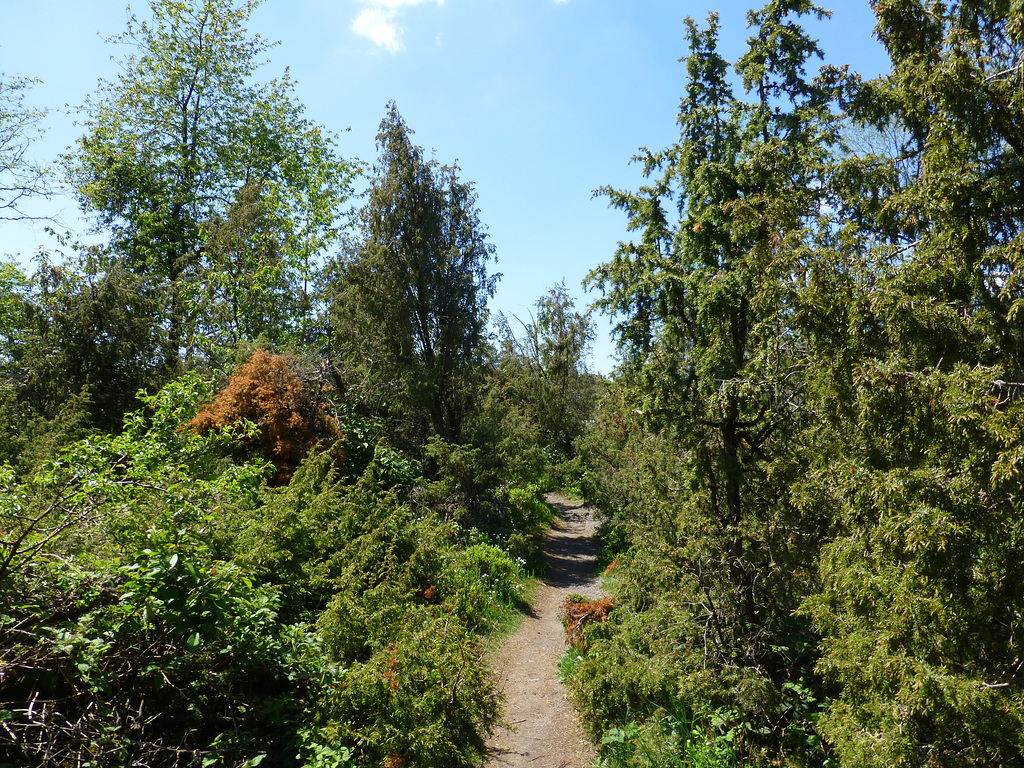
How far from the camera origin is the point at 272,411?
10148 millimetres

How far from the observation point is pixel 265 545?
242 inches

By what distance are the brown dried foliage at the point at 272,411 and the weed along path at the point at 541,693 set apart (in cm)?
470

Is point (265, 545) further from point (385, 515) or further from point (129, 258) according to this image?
point (129, 258)

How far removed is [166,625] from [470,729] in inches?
109

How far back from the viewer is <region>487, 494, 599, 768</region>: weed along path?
6.45 meters

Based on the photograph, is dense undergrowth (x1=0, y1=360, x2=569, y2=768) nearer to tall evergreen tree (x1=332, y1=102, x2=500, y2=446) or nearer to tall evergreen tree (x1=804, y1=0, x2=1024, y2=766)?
tall evergreen tree (x1=804, y1=0, x2=1024, y2=766)

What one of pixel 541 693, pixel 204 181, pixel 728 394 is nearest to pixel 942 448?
pixel 728 394

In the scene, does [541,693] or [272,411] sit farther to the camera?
[272,411]

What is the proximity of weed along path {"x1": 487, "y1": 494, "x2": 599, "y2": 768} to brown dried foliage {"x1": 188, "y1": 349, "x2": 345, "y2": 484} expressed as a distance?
4.70 metres

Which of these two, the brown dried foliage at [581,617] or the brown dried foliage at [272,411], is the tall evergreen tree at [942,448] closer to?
the brown dried foliage at [581,617]

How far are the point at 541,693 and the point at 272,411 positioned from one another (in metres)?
6.40

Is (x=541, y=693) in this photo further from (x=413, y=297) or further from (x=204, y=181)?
(x=204, y=181)

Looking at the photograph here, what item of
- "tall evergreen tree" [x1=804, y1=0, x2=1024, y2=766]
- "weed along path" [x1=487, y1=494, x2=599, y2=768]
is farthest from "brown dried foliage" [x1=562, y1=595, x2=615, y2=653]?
"tall evergreen tree" [x1=804, y1=0, x2=1024, y2=766]

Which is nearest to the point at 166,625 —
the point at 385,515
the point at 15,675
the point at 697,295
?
the point at 15,675
